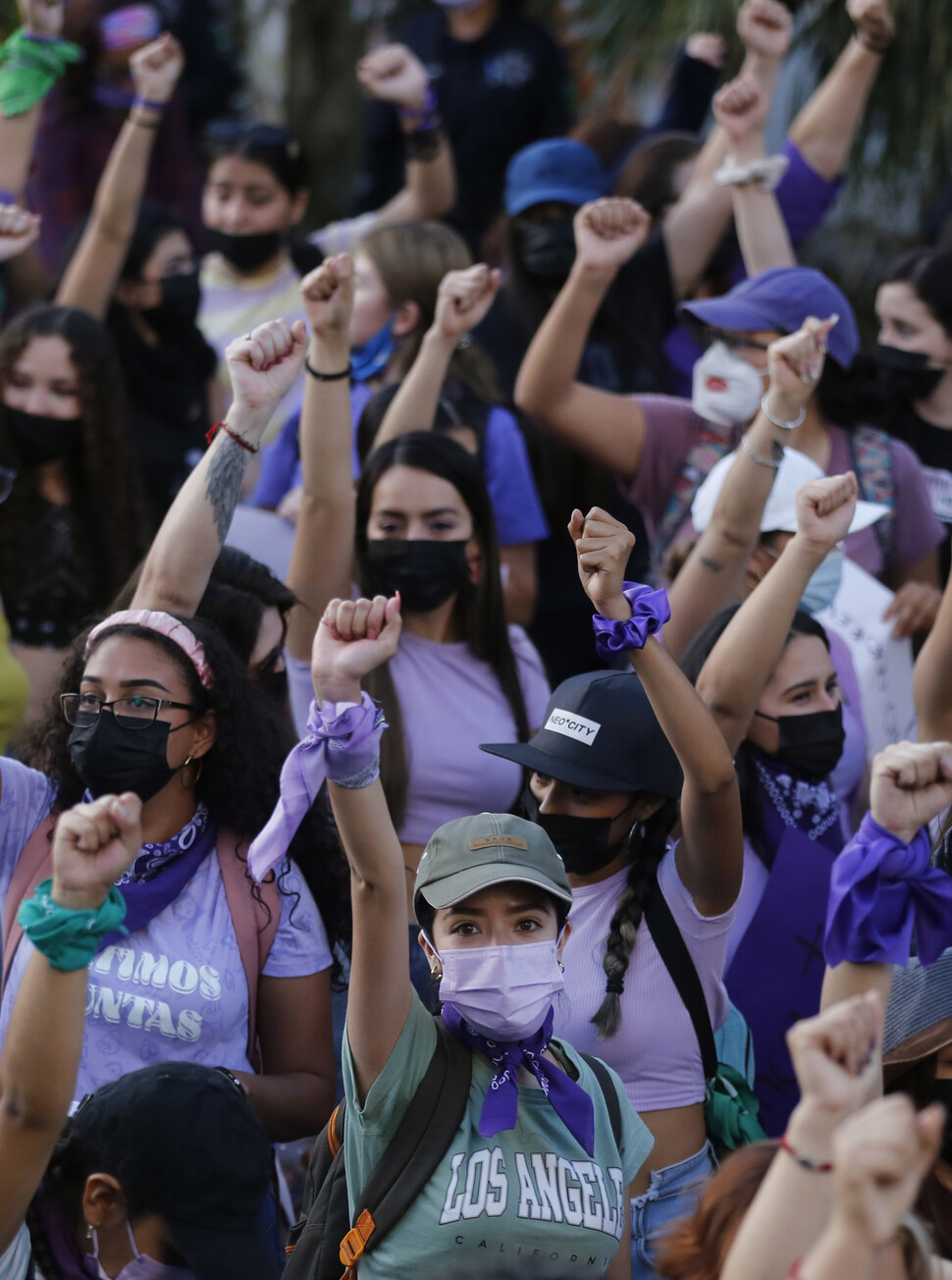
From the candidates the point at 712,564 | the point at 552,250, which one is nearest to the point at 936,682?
the point at 712,564

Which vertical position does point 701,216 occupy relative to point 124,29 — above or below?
below

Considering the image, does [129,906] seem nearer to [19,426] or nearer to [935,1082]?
[935,1082]

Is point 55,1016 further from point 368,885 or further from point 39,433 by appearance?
point 39,433

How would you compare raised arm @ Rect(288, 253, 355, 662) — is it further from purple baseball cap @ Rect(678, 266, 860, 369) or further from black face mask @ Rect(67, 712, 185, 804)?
purple baseball cap @ Rect(678, 266, 860, 369)

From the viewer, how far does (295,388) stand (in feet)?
17.9

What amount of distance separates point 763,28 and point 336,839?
10.1 ft

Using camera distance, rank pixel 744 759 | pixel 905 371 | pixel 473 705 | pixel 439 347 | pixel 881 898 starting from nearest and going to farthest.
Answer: pixel 881 898 < pixel 744 759 < pixel 473 705 < pixel 439 347 < pixel 905 371

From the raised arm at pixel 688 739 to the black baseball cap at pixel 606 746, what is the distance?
0.57 ft

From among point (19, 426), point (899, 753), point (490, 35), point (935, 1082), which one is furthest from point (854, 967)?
point (490, 35)

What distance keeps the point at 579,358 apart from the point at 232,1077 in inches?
89.4

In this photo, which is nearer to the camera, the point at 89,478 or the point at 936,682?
the point at 936,682

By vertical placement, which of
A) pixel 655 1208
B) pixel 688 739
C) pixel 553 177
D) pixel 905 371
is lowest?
pixel 655 1208

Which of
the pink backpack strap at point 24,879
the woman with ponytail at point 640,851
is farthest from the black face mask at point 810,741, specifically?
the pink backpack strap at point 24,879

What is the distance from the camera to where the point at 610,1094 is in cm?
258
